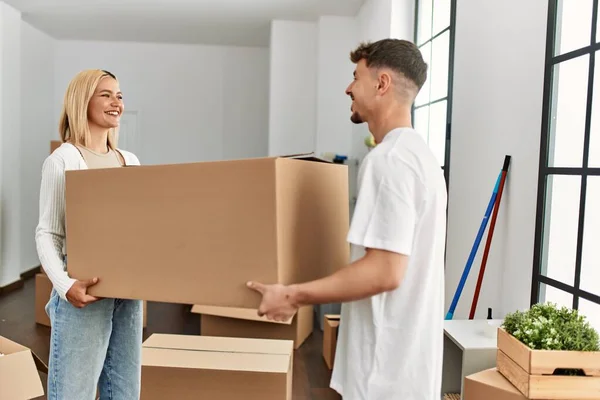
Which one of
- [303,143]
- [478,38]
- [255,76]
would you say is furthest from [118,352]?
[255,76]

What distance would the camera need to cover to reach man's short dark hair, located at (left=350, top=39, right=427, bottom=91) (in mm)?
1075

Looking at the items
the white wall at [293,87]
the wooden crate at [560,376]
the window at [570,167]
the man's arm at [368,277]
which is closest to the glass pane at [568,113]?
the window at [570,167]

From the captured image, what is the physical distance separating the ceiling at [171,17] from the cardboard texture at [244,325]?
2704 millimetres

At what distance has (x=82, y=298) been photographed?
1308 millimetres

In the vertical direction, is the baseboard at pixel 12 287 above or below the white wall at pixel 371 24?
below

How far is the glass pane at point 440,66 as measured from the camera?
314cm

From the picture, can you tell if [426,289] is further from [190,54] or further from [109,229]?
[190,54]

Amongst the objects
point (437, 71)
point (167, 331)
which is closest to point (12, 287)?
point (167, 331)

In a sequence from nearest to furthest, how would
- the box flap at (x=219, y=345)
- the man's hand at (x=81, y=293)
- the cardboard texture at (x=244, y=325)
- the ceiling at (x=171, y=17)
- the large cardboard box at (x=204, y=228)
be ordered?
the large cardboard box at (x=204, y=228)
the man's hand at (x=81, y=293)
the box flap at (x=219, y=345)
the cardboard texture at (x=244, y=325)
the ceiling at (x=171, y=17)

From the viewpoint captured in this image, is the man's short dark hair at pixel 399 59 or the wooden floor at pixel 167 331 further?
the wooden floor at pixel 167 331

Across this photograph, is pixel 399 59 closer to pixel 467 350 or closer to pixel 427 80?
pixel 467 350

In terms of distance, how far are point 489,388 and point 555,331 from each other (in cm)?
27

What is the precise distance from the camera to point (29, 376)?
1.89 meters

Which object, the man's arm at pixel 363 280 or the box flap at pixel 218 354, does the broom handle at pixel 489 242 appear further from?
the man's arm at pixel 363 280
